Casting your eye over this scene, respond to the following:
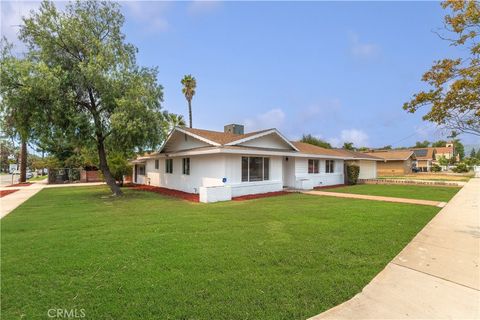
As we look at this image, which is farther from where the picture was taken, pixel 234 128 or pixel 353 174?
pixel 353 174

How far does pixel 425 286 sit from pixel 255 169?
1244cm

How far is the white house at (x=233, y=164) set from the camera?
47.8 feet

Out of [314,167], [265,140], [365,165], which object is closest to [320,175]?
[314,167]

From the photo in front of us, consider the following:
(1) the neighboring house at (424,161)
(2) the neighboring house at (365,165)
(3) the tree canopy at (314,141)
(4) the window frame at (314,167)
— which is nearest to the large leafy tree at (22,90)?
(4) the window frame at (314,167)

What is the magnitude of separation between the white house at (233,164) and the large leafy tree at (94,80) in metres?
2.64

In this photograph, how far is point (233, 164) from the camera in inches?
589

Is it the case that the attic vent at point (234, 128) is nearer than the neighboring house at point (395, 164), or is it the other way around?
the attic vent at point (234, 128)

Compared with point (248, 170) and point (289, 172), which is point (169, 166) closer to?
point (248, 170)

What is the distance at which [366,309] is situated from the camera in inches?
136

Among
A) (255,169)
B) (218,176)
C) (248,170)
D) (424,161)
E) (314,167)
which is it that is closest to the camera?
(218,176)

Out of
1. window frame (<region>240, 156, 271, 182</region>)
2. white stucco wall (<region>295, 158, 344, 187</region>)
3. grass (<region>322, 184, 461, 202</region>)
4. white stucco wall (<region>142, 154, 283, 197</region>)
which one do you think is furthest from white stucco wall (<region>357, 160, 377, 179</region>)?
window frame (<region>240, 156, 271, 182</region>)

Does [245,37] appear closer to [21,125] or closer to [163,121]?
[163,121]

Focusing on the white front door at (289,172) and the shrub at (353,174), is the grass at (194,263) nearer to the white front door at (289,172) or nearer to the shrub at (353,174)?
the white front door at (289,172)

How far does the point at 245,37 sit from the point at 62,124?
11.2 m
